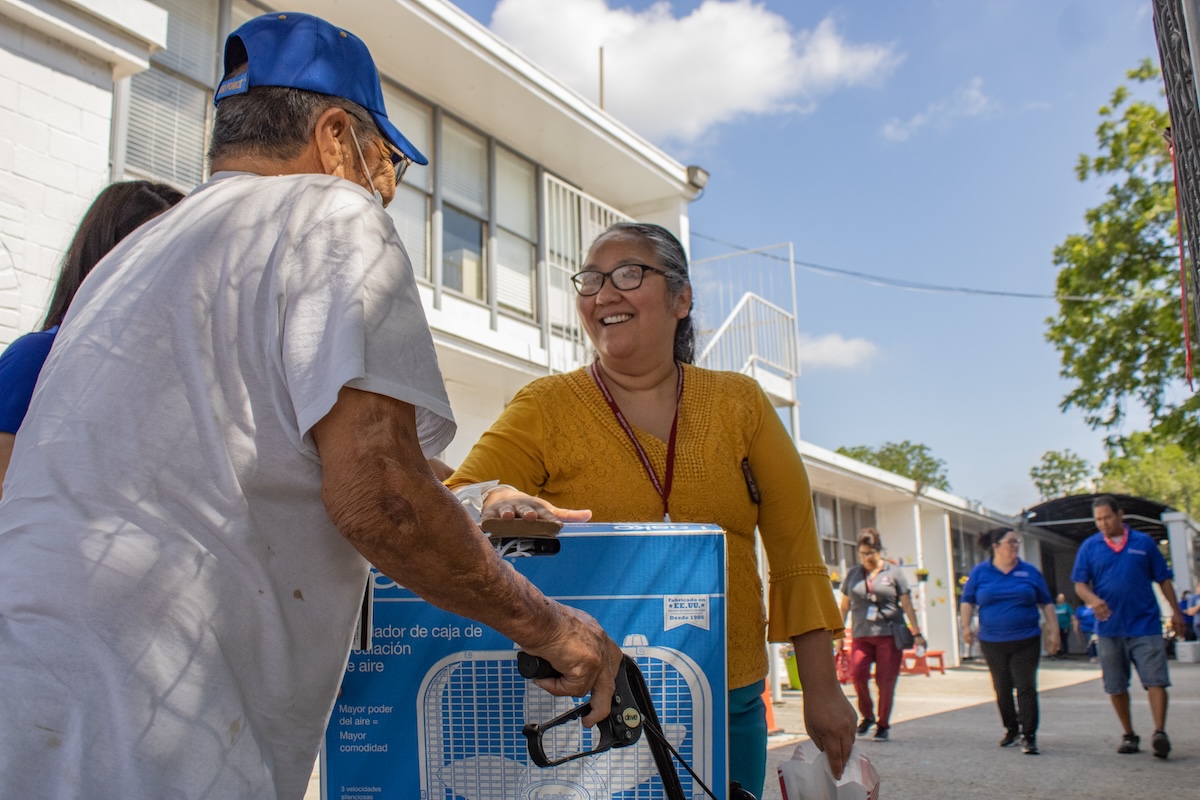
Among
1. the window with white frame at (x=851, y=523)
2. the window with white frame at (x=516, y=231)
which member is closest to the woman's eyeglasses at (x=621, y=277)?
the window with white frame at (x=516, y=231)

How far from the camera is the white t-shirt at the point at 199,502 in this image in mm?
1250

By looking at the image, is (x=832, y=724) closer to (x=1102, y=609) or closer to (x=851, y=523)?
(x=1102, y=609)

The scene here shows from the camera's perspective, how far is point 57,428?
52.8 inches

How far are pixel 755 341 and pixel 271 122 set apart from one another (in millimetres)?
11998

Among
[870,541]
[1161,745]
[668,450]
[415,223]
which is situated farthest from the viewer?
[870,541]

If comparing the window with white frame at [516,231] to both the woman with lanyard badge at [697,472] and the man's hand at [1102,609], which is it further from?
the woman with lanyard badge at [697,472]

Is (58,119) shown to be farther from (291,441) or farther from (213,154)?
(291,441)

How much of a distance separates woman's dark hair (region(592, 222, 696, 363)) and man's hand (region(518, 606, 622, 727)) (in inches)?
56.7

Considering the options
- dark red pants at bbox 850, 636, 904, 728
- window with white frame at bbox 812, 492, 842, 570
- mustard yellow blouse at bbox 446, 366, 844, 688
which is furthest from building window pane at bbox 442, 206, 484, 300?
window with white frame at bbox 812, 492, 842, 570

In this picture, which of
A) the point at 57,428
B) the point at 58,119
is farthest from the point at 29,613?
the point at 58,119

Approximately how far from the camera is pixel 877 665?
34.0 feet

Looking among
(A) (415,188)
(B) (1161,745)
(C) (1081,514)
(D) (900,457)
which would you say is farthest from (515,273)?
(D) (900,457)

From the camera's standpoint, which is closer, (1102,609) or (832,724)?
(832,724)

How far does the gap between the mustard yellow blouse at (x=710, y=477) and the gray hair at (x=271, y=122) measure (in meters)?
0.98
